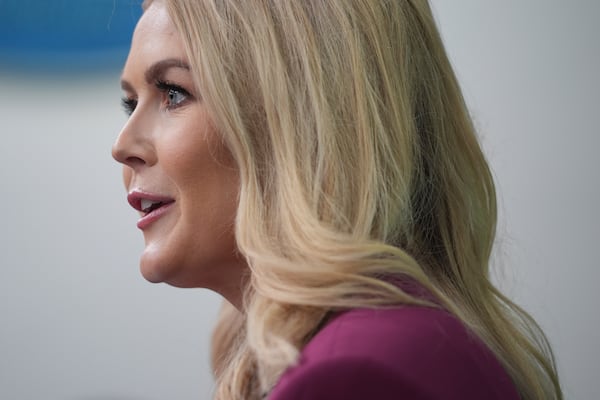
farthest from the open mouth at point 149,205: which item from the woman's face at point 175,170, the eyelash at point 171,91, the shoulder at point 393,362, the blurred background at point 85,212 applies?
the blurred background at point 85,212

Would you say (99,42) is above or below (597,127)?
above

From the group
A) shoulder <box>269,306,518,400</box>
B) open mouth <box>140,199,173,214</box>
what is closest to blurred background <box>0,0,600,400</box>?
open mouth <box>140,199,173,214</box>

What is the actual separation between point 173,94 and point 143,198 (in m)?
0.14

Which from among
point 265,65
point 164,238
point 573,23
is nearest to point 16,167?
point 164,238

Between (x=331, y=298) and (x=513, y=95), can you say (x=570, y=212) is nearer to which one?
(x=513, y=95)

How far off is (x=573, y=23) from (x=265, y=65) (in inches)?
30.0

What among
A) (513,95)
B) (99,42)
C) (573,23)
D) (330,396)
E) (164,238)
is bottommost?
(330,396)

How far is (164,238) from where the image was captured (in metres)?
0.93

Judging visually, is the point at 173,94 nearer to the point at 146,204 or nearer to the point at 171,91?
the point at 171,91

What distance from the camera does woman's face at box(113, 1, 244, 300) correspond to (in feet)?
2.91

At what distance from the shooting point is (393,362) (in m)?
0.61

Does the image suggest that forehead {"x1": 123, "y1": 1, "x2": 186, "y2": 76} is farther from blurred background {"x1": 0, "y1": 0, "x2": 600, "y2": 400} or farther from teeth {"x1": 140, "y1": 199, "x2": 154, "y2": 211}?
blurred background {"x1": 0, "y1": 0, "x2": 600, "y2": 400}

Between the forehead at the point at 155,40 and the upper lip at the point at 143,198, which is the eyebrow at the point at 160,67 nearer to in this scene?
the forehead at the point at 155,40

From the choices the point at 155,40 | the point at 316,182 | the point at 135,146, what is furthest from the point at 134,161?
the point at 316,182
